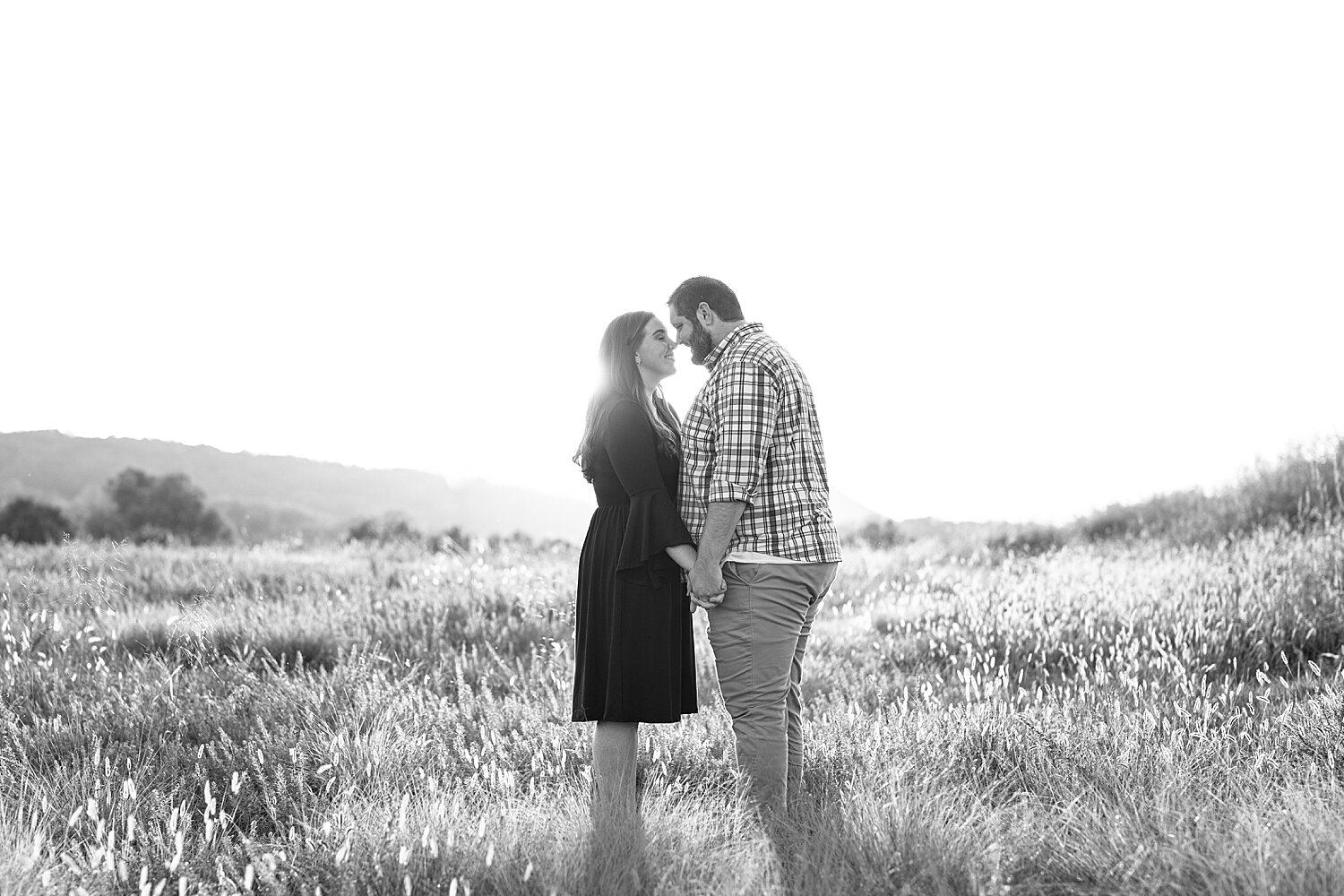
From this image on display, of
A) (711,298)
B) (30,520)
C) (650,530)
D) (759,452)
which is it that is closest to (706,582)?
(650,530)

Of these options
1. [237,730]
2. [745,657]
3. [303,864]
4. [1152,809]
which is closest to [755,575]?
[745,657]

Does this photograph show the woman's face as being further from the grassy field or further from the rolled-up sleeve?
the grassy field

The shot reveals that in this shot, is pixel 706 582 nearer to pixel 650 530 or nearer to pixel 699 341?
pixel 650 530

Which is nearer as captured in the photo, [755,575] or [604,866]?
[604,866]

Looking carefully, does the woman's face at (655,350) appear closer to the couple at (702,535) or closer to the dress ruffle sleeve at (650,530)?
the couple at (702,535)

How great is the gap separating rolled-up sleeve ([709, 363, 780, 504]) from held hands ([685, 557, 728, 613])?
0.85ft

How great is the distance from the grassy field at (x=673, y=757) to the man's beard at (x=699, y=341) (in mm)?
1738

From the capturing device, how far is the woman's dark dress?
3.95 m

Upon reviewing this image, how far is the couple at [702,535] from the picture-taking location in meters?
3.88

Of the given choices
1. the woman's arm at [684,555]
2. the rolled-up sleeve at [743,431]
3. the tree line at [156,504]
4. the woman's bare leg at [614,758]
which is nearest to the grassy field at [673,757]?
the woman's bare leg at [614,758]

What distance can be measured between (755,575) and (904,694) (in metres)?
1.92

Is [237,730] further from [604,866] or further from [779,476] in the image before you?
[779,476]

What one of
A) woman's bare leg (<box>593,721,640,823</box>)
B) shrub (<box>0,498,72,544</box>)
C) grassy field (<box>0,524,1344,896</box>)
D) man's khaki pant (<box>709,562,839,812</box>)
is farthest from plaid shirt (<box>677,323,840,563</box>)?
shrub (<box>0,498,72,544</box>)

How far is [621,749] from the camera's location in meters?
4.15
